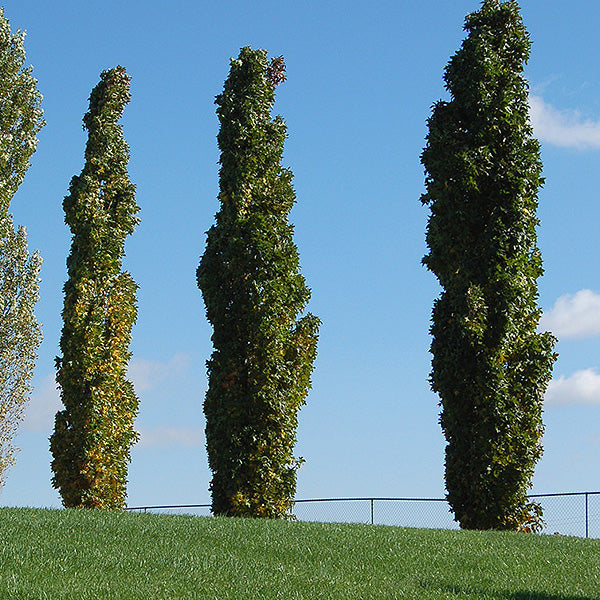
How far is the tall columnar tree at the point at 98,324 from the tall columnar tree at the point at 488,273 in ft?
29.4

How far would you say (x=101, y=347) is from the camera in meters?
22.7

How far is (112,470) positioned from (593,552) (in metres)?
12.8

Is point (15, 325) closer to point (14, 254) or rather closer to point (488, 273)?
point (14, 254)

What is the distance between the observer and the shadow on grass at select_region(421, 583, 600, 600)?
10.9 metres

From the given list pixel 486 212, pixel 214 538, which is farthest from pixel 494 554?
pixel 486 212

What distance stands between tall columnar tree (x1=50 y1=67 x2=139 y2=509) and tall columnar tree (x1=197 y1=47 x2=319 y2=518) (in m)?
2.82

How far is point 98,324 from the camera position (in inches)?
897

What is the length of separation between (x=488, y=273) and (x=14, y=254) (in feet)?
57.0

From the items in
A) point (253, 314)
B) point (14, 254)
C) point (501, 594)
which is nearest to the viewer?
point (501, 594)

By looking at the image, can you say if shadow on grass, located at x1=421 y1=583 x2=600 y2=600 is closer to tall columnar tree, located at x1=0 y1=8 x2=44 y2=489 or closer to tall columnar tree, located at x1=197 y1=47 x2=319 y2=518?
tall columnar tree, located at x1=197 y1=47 x2=319 y2=518

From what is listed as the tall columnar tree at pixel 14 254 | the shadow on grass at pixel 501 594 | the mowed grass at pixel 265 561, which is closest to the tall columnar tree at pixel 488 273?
the mowed grass at pixel 265 561

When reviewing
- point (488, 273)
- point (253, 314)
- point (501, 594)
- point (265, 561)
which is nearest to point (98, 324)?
point (253, 314)

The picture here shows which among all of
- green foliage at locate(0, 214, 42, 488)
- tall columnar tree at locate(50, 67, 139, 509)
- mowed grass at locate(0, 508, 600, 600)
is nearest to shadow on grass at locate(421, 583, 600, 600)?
mowed grass at locate(0, 508, 600, 600)

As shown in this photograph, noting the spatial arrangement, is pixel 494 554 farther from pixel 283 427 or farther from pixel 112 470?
pixel 112 470
